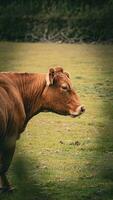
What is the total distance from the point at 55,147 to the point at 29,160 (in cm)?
88

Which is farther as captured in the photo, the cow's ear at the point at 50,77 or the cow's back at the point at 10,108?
the cow's ear at the point at 50,77

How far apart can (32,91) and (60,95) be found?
11.6 inches

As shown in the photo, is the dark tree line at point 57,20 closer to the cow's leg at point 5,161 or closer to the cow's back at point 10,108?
the cow's back at point 10,108

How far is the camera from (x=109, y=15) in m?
31.0

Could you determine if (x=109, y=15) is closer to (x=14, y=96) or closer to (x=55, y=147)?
(x=55, y=147)

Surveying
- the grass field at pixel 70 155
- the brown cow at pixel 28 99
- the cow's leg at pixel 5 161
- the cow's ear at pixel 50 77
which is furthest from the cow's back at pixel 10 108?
the grass field at pixel 70 155

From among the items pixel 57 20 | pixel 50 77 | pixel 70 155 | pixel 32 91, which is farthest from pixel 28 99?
pixel 57 20

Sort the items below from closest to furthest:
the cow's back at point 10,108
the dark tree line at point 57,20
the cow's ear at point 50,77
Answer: the cow's back at point 10,108 → the cow's ear at point 50,77 → the dark tree line at point 57,20

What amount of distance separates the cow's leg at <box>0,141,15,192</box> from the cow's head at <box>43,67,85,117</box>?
2.67ft

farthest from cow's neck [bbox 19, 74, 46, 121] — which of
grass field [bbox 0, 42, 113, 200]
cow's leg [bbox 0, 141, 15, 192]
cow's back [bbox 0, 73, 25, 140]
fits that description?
grass field [bbox 0, 42, 113, 200]

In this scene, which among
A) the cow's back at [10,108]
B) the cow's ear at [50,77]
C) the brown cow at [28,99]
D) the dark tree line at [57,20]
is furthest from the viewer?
the dark tree line at [57,20]

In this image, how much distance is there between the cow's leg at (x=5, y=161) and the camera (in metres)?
6.64

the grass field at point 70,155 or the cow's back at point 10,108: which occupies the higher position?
the cow's back at point 10,108

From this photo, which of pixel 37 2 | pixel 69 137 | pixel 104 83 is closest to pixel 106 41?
pixel 37 2
